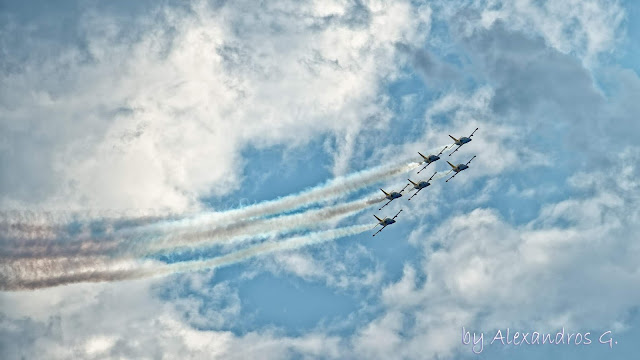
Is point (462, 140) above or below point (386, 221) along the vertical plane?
above

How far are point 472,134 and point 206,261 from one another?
2154 inches

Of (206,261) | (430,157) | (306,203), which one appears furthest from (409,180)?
(206,261)

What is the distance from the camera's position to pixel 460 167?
503ft

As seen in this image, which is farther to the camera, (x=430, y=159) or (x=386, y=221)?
(x=386, y=221)

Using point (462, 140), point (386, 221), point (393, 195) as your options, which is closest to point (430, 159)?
point (462, 140)

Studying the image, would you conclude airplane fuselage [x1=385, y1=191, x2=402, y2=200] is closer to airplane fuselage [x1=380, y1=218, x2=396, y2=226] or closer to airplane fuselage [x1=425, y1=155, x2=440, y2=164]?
airplane fuselage [x1=380, y1=218, x2=396, y2=226]

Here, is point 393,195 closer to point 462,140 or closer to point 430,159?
point 430,159

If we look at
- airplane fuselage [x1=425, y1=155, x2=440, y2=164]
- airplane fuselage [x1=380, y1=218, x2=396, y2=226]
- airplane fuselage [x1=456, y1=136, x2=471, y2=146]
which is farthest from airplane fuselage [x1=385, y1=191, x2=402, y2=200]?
airplane fuselage [x1=456, y1=136, x2=471, y2=146]

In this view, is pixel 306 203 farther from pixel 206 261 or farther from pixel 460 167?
pixel 460 167

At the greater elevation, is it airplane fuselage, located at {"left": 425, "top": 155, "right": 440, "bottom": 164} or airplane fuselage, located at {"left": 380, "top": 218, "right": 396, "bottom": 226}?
airplane fuselage, located at {"left": 425, "top": 155, "right": 440, "bottom": 164}

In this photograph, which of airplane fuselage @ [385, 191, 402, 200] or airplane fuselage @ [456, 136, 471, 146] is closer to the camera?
airplane fuselage @ [385, 191, 402, 200]

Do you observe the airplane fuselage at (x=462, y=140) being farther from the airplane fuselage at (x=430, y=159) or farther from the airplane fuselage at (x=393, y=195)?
the airplane fuselage at (x=393, y=195)

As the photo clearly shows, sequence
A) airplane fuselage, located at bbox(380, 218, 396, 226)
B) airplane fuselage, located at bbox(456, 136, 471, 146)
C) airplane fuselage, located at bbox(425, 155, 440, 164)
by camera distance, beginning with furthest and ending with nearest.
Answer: airplane fuselage, located at bbox(456, 136, 471, 146)
airplane fuselage, located at bbox(380, 218, 396, 226)
airplane fuselage, located at bbox(425, 155, 440, 164)

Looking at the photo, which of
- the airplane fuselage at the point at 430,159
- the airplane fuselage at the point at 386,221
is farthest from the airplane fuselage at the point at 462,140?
the airplane fuselage at the point at 386,221
